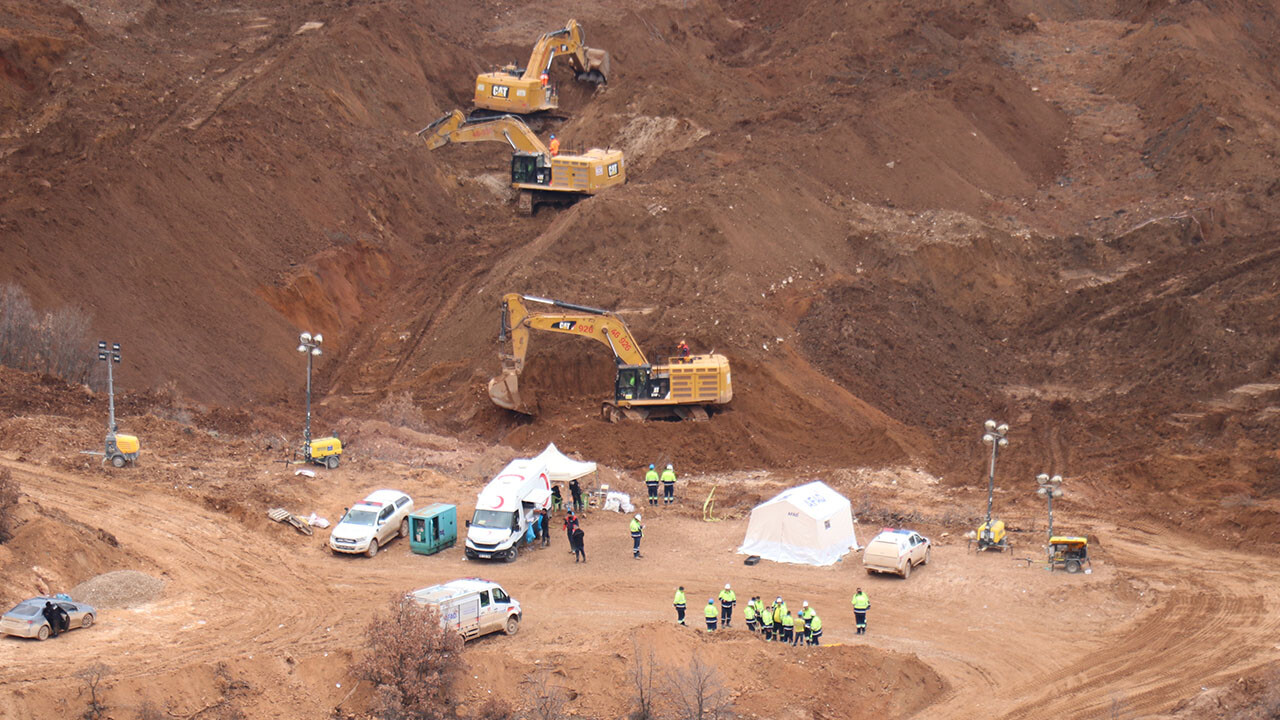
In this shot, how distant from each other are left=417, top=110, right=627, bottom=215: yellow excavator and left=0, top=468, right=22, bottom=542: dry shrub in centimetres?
3109

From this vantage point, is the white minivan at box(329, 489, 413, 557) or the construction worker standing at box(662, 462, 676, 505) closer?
the white minivan at box(329, 489, 413, 557)

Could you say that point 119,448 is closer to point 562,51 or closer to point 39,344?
point 39,344

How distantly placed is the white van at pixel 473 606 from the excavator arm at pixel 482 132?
108ft

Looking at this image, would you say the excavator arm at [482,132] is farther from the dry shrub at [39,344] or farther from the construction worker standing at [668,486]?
the construction worker standing at [668,486]

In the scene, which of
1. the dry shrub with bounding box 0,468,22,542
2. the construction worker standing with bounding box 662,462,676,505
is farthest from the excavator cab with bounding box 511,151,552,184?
the dry shrub with bounding box 0,468,22,542

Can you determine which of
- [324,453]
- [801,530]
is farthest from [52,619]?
[801,530]

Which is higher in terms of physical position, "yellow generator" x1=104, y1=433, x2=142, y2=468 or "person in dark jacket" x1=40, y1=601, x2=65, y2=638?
"yellow generator" x1=104, y1=433, x2=142, y2=468

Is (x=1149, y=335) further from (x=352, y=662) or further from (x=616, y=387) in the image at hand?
(x=352, y=662)

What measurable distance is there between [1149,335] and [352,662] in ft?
100

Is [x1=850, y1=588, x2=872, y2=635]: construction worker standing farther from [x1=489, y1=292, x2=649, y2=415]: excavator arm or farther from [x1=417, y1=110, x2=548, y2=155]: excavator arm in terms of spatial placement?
[x1=417, y1=110, x2=548, y2=155]: excavator arm

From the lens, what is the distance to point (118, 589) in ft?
91.0

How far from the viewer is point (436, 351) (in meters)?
46.3

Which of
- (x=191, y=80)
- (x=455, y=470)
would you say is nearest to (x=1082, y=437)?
(x=455, y=470)

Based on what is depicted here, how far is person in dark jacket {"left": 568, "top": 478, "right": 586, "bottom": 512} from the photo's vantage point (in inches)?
1346
